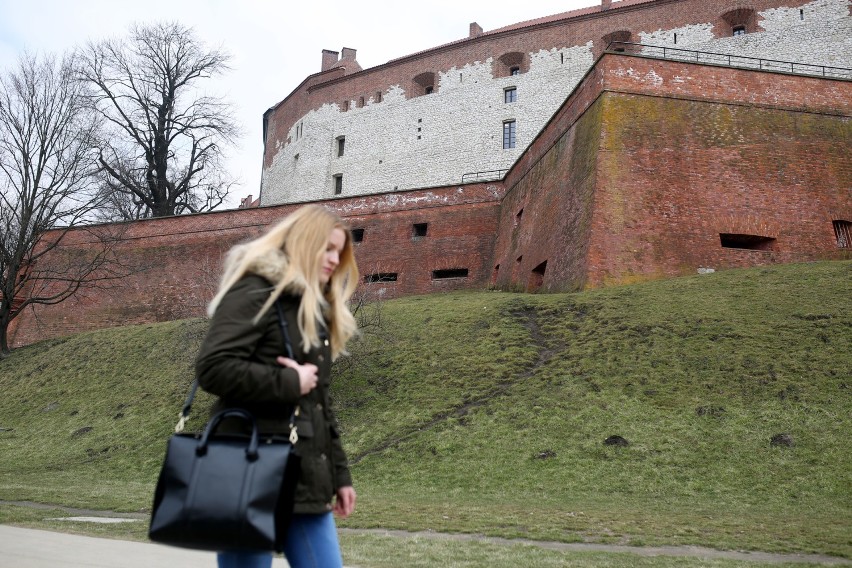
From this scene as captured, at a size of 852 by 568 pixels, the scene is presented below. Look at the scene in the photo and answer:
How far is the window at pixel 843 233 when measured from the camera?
54.0 ft

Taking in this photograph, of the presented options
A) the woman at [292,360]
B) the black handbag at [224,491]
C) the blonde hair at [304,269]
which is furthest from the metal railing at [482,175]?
the black handbag at [224,491]

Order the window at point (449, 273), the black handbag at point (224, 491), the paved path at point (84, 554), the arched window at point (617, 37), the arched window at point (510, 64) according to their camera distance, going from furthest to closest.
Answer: the arched window at point (510, 64) → the arched window at point (617, 37) → the window at point (449, 273) → the paved path at point (84, 554) → the black handbag at point (224, 491)

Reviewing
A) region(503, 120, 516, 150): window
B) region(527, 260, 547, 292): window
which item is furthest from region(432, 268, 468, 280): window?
region(503, 120, 516, 150): window

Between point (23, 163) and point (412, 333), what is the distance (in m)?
14.0

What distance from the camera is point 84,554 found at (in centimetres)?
411

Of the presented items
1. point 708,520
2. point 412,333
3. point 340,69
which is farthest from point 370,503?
point 340,69

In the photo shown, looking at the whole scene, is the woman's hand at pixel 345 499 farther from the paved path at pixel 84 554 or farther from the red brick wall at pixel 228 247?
the red brick wall at pixel 228 247

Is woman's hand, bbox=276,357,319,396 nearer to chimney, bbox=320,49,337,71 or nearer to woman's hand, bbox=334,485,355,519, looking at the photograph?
woman's hand, bbox=334,485,355,519

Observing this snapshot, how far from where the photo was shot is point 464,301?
16781mm

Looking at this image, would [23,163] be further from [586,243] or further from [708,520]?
[708,520]

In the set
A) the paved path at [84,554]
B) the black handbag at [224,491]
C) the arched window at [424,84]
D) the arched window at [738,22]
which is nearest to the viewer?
the black handbag at [224,491]

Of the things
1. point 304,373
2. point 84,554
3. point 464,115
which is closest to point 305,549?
point 304,373

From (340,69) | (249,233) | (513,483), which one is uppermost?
(340,69)

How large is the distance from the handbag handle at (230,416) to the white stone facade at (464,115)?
27684 mm
